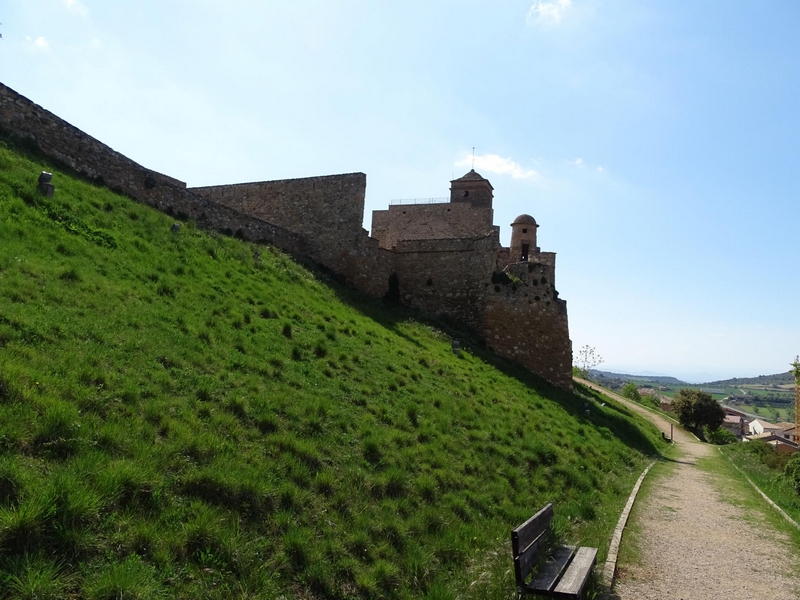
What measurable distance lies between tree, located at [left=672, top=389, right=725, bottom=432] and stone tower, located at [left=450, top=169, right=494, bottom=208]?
77.8 feet

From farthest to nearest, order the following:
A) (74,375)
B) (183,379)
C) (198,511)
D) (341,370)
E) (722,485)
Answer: (722,485), (341,370), (183,379), (74,375), (198,511)

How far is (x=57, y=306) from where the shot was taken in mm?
7430

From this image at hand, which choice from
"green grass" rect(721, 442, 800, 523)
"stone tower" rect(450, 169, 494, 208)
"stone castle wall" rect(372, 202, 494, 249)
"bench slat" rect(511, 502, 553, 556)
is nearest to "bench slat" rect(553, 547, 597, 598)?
"bench slat" rect(511, 502, 553, 556)

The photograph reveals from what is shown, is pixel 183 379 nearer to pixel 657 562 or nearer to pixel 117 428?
pixel 117 428

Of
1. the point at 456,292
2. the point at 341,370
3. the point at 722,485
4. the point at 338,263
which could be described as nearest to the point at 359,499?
the point at 341,370

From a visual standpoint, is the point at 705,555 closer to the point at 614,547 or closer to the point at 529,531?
the point at 614,547

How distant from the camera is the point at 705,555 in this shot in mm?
7938

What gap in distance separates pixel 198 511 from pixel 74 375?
231 centimetres

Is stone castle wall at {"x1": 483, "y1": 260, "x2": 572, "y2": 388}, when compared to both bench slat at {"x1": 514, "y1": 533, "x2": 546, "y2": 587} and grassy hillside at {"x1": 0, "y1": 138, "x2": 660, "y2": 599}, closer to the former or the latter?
grassy hillside at {"x1": 0, "y1": 138, "x2": 660, "y2": 599}

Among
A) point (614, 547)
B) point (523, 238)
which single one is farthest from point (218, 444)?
point (523, 238)

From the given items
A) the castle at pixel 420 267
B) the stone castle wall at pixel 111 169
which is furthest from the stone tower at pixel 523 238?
the stone castle wall at pixel 111 169

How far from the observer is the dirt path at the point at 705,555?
6.55 meters

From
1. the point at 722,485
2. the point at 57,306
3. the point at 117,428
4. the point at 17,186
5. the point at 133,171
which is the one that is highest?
the point at 133,171

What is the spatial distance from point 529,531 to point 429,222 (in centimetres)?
2887
